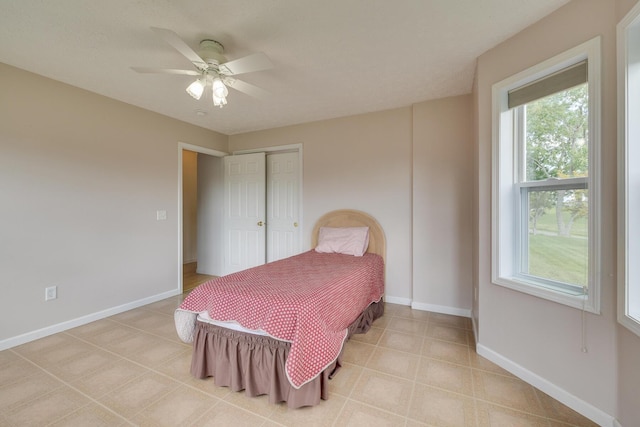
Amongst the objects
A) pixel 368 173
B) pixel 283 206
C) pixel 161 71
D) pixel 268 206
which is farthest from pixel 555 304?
pixel 268 206

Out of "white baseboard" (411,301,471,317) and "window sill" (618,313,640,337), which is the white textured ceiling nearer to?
"window sill" (618,313,640,337)

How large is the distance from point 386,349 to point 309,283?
0.93 metres

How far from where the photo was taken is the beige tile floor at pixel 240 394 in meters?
1.51

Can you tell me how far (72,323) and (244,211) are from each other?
2.33 m

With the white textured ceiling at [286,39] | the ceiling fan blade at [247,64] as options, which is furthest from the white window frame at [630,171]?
the ceiling fan blade at [247,64]

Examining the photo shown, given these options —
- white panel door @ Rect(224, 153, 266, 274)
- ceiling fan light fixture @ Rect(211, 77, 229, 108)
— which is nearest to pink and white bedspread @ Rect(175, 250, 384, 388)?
ceiling fan light fixture @ Rect(211, 77, 229, 108)

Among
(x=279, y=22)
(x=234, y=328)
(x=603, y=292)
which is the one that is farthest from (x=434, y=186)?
(x=234, y=328)

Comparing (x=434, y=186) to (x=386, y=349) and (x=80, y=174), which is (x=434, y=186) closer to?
(x=386, y=349)

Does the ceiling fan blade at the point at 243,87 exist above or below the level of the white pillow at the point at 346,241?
above

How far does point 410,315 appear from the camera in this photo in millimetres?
2977

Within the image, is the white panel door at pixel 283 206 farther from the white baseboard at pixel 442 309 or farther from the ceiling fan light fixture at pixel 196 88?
the ceiling fan light fixture at pixel 196 88

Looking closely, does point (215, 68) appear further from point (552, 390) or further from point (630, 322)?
point (552, 390)

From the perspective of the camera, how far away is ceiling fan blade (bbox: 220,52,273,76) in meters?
1.69

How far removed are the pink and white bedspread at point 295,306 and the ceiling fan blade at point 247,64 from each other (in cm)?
149
